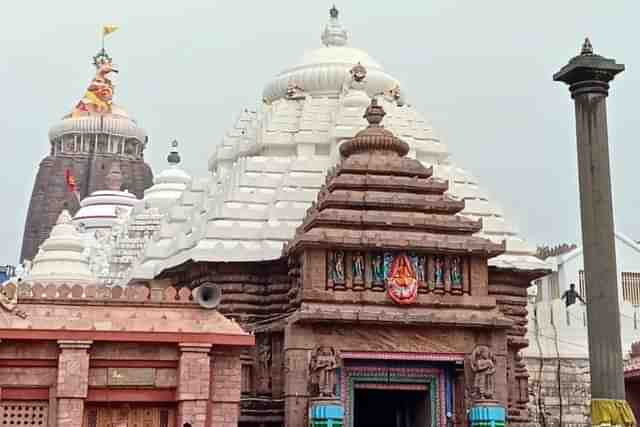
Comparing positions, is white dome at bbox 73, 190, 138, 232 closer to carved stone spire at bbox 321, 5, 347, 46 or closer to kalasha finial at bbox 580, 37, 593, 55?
carved stone spire at bbox 321, 5, 347, 46

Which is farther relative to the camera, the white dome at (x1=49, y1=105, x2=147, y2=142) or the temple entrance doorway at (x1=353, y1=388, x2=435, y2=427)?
the white dome at (x1=49, y1=105, x2=147, y2=142)

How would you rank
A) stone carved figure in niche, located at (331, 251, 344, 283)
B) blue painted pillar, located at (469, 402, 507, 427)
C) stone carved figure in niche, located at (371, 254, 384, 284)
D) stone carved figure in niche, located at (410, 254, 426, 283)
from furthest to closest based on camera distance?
stone carved figure in niche, located at (410, 254, 426, 283), stone carved figure in niche, located at (371, 254, 384, 284), stone carved figure in niche, located at (331, 251, 344, 283), blue painted pillar, located at (469, 402, 507, 427)

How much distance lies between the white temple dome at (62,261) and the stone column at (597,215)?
21893 mm

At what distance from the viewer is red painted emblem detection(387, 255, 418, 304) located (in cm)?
2695

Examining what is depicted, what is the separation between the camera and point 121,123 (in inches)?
3450

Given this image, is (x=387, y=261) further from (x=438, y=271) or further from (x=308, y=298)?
(x=308, y=298)

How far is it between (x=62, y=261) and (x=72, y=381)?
746 inches

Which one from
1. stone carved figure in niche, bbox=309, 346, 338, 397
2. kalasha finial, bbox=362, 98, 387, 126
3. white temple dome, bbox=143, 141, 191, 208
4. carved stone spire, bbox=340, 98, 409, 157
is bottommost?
stone carved figure in niche, bbox=309, 346, 338, 397

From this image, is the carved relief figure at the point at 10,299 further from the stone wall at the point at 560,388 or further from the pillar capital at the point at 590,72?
the stone wall at the point at 560,388

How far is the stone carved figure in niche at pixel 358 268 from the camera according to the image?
27.1m

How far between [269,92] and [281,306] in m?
12.2

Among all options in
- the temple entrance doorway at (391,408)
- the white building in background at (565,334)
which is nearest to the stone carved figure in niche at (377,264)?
the temple entrance doorway at (391,408)

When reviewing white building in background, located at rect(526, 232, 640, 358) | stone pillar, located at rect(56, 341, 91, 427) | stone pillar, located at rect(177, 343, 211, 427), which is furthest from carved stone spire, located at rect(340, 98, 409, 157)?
white building in background, located at rect(526, 232, 640, 358)

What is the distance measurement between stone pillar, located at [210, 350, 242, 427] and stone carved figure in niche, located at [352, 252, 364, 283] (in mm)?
5433
